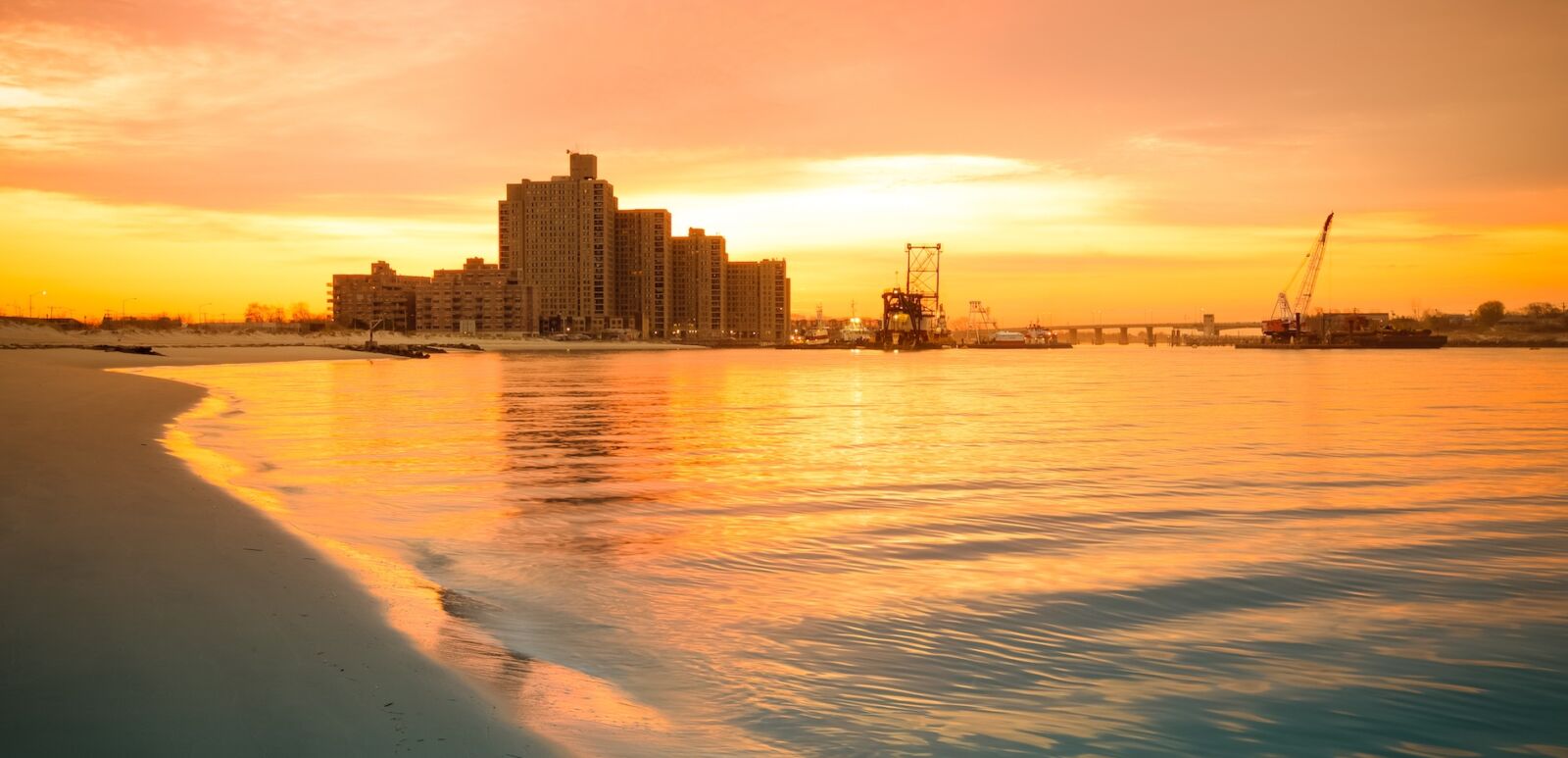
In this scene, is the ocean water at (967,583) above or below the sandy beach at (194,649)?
below

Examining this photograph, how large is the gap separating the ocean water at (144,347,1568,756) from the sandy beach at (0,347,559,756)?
585mm

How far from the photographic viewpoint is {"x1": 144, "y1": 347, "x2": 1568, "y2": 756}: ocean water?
21.0 ft

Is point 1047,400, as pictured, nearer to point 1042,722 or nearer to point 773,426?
point 773,426

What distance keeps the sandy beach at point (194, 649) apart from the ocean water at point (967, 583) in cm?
58

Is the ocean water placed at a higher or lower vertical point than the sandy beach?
lower

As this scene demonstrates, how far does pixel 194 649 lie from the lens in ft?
19.9

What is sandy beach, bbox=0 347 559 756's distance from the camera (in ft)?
15.8

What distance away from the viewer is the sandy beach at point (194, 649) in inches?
189

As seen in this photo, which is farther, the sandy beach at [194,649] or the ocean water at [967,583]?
the ocean water at [967,583]

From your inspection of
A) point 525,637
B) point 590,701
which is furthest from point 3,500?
point 590,701

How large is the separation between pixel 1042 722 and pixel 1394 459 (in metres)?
20.3

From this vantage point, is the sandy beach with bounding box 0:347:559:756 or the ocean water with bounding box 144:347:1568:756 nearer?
the sandy beach with bounding box 0:347:559:756

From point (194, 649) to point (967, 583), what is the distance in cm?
733

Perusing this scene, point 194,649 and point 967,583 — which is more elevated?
point 194,649
